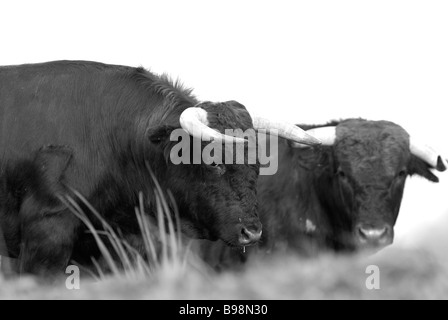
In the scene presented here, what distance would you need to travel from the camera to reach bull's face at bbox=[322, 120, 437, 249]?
12.6 metres

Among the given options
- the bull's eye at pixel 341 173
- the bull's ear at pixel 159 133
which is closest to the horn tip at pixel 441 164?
the bull's eye at pixel 341 173

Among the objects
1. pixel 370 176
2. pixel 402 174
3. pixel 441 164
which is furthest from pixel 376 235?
pixel 441 164

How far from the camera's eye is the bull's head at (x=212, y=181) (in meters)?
11.7

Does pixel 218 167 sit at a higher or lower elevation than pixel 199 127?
lower

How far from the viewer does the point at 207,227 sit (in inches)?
472

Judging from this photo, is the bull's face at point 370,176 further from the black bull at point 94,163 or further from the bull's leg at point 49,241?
the bull's leg at point 49,241

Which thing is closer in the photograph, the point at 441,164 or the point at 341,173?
the point at 341,173

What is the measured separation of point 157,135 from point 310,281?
2149 millimetres

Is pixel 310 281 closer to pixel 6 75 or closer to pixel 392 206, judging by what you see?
pixel 392 206

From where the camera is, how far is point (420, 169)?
13.6 meters

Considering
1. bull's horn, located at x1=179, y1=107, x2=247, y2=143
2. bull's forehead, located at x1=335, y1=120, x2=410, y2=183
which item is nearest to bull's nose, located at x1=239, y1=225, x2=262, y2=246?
bull's horn, located at x1=179, y1=107, x2=247, y2=143

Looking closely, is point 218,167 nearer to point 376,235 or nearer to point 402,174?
point 376,235

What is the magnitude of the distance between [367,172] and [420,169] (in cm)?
90

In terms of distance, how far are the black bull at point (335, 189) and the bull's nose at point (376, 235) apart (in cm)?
11
